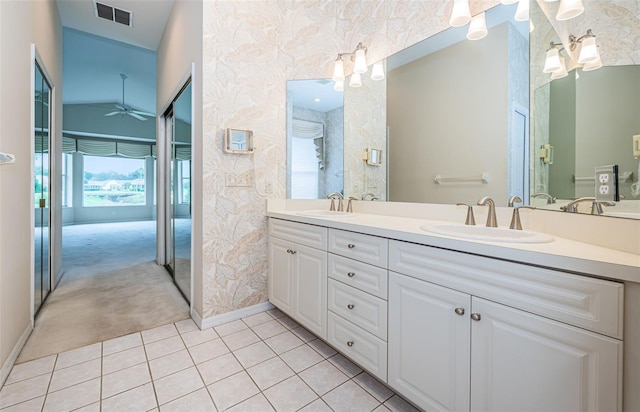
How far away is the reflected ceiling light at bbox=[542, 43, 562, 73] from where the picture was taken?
1238mm

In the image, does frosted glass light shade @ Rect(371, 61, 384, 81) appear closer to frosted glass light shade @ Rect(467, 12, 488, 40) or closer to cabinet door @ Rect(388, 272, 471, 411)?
frosted glass light shade @ Rect(467, 12, 488, 40)

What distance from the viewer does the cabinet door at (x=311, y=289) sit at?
1.79 meters

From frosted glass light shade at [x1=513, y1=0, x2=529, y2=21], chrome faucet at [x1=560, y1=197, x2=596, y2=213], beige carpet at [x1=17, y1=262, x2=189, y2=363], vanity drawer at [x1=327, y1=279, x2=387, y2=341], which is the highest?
frosted glass light shade at [x1=513, y1=0, x2=529, y2=21]

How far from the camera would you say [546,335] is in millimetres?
871

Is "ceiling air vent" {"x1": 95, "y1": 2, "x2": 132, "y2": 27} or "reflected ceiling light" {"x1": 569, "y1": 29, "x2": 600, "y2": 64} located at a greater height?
"ceiling air vent" {"x1": 95, "y1": 2, "x2": 132, "y2": 27}

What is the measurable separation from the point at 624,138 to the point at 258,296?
92.1 inches

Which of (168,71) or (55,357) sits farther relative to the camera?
(168,71)

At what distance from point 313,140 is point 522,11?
63.3 inches

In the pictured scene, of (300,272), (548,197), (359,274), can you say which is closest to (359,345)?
(359,274)

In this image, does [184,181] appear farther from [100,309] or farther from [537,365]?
[537,365]

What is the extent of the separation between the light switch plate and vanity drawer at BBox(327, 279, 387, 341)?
3.10 ft

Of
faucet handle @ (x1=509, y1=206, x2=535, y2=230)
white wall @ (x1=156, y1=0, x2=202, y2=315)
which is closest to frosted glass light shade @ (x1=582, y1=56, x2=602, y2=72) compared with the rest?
faucet handle @ (x1=509, y1=206, x2=535, y2=230)

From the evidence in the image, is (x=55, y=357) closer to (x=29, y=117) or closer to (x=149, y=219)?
(x=29, y=117)

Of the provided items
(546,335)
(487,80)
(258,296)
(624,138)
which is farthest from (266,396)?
(487,80)
